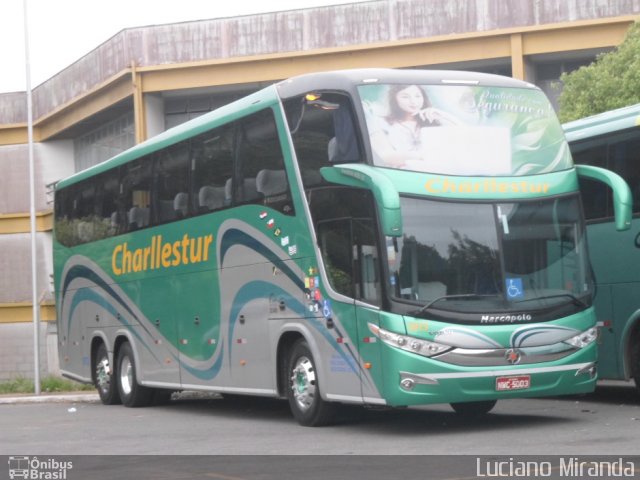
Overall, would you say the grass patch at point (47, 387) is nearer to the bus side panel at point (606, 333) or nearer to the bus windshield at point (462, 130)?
the bus side panel at point (606, 333)

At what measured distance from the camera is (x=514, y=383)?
44.6 ft

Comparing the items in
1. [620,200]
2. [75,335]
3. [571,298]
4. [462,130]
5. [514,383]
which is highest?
[462,130]

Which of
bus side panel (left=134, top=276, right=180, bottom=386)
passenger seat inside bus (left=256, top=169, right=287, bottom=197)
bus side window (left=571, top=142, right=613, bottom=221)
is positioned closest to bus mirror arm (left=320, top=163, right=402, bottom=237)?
passenger seat inside bus (left=256, top=169, right=287, bottom=197)

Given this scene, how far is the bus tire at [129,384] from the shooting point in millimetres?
21828

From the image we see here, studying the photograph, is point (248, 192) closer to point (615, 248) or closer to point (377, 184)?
point (377, 184)

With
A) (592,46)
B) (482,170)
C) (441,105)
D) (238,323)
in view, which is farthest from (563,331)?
(592,46)

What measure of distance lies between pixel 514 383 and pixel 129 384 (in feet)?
33.4

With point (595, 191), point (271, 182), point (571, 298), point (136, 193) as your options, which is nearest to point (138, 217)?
point (136, 193)

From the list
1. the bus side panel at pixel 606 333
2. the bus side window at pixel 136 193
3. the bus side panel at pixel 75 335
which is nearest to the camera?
the bus side panel at pixel 606 333

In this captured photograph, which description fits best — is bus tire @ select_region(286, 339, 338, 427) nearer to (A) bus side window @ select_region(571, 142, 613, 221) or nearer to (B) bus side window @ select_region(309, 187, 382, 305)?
(B) bus side window @ select_region(309, 187, 382, 305)

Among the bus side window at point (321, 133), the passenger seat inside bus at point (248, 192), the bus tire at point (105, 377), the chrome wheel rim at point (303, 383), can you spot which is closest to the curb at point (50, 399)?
→ the bus tire at point (105, 377)

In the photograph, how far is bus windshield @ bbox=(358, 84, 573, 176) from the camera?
45.8 feet

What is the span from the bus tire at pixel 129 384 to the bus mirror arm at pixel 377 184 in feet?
28.2

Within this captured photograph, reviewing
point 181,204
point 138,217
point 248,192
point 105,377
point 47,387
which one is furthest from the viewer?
point 47,387
